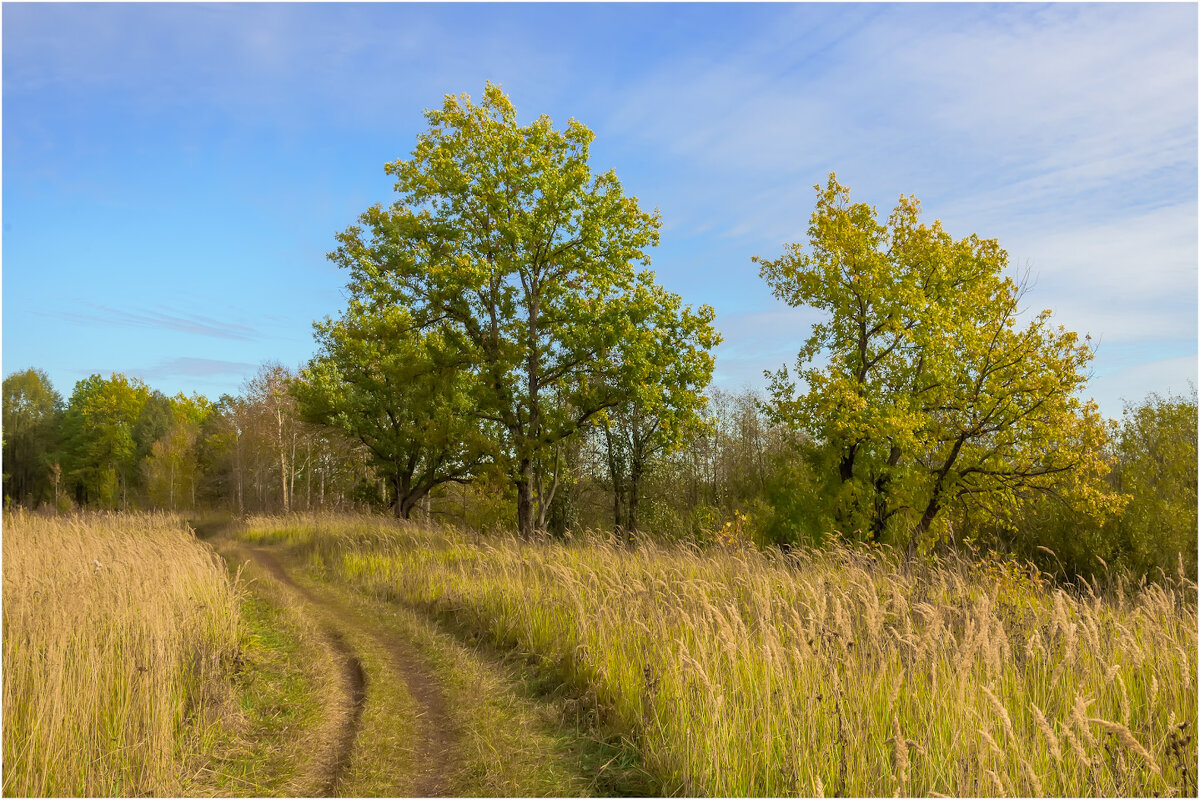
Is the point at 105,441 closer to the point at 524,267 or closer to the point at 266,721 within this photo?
the point at 524,267

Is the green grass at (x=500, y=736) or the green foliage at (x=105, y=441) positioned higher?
the green foliage at (x=105, y=441)

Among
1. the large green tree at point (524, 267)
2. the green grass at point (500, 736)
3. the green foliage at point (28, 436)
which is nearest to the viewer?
the green grass at point (500, 736)

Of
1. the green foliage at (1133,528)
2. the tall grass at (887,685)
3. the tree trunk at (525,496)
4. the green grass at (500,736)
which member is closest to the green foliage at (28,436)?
the tree trunk at (525,496)

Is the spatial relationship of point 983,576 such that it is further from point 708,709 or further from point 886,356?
point 886,356

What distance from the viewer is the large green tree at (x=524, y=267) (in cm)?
2202

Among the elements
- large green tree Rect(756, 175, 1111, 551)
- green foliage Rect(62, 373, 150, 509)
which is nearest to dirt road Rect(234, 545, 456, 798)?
large green tree Rect(756, 175, 1111, 551)

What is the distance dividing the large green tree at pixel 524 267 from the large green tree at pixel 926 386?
282 inches

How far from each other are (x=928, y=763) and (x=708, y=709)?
1.61 m

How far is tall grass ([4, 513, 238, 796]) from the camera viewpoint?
5074mm

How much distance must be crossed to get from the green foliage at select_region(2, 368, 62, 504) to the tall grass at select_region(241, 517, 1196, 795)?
71.9 m

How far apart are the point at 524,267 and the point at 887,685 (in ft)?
62.7

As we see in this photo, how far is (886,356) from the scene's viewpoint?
1028 inches

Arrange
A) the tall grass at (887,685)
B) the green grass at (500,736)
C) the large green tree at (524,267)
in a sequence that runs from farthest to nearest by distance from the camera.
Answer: the large green tree at (524,267) < the green grass at (500,736) < the tall grass at (887,685)

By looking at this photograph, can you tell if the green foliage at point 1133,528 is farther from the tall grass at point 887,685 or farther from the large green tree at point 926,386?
the tall grass at point 887,685
